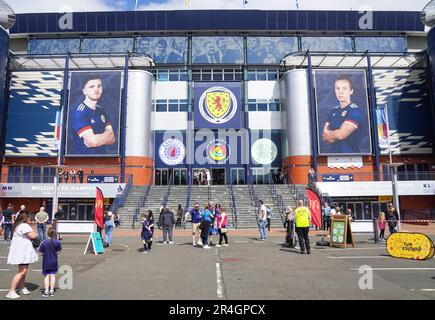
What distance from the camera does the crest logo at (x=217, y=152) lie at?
124 feet

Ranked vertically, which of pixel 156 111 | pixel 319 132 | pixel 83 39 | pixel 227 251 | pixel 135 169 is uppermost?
pixel 83 39

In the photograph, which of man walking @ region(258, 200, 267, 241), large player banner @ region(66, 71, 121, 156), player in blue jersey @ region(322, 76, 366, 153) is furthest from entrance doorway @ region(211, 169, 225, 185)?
man walking @ region(258, 200, 267, 241)

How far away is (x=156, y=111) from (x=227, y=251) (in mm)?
28418

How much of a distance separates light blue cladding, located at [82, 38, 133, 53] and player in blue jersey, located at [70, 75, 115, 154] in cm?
992

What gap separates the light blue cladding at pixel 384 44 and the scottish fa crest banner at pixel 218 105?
714 inches

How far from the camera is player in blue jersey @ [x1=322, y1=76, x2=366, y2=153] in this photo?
114ft

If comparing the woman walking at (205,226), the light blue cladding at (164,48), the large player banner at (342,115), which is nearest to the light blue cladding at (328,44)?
the large player banner at (342,115)

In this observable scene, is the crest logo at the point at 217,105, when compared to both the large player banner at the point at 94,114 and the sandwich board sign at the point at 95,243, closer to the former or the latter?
the large player banner at the point at 94,114

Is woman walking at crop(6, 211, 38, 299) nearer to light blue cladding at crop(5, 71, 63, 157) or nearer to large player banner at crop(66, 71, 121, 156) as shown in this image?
large player banner at crop(66, 71, 121, 156)

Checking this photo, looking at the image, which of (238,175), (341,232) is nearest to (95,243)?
(341,232)
